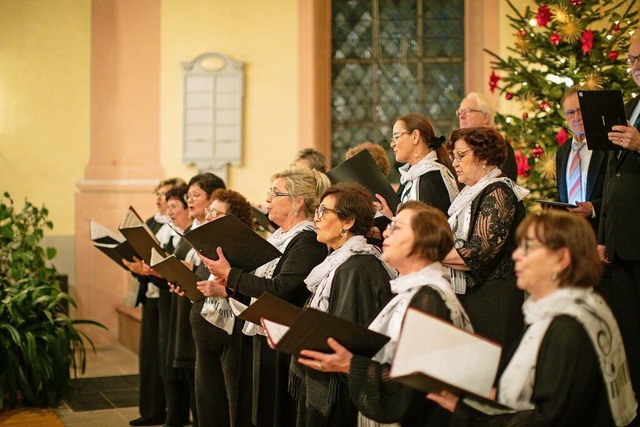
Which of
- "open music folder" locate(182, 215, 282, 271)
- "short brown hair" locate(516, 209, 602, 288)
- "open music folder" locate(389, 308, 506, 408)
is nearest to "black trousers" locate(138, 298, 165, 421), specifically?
"open music folder" locate(182, 215, 282, 271)

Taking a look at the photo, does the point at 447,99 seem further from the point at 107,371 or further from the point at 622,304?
the point at 622,304

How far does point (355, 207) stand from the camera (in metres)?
3.76

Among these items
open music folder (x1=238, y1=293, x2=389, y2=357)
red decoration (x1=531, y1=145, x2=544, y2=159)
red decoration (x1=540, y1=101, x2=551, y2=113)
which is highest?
red decoration (x1=540, y1=101, x2=551, y2=113)

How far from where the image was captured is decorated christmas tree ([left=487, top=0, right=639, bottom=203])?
6.27 meters

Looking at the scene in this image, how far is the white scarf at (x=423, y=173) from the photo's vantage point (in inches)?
173

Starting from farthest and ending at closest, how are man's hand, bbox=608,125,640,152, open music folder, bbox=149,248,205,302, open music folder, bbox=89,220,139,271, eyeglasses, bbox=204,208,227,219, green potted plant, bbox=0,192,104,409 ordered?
green potted plant, bbox=0,192,104,409 → open music folder, bbox=89,220,139,271 → eyeglasses, bbox=204,208,227,219 → open music folder, bbox=149,248,205,302 → man's hand, bbox=608,125,640,152

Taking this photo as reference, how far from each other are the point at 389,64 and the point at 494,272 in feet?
21.4

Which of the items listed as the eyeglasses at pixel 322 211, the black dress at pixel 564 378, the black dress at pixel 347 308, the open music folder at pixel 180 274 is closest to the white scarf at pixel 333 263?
the black dress at pixel 347 308

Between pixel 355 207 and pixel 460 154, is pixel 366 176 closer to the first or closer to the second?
pixel 460 154

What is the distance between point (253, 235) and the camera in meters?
4.18

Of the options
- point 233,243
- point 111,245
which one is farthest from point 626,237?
point 111,245

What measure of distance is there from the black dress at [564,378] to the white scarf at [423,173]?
194 centimetres

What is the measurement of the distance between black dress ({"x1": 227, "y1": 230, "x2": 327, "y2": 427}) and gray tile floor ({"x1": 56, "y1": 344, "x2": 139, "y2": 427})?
2.15m

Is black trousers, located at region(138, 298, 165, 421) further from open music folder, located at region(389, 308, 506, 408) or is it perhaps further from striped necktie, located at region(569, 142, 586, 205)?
open music folder, located at region(389, 308, 506, 408)
